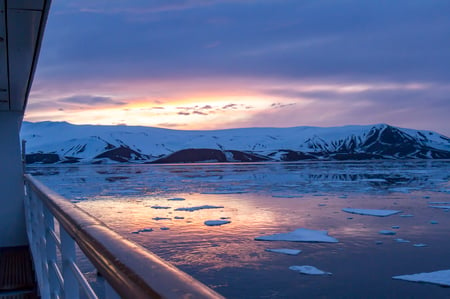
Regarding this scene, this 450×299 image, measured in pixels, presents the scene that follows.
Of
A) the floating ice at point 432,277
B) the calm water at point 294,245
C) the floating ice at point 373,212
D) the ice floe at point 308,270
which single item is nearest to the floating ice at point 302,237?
the calm water at point 294,245

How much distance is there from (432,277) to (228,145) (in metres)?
128

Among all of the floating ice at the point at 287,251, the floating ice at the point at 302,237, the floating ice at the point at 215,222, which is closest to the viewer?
the floating ice at the point at 287,251

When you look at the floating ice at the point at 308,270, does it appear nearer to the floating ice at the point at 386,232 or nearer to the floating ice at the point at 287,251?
the floating ice at the point at 287,251

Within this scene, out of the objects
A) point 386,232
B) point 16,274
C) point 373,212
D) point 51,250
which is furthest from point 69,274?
point 373,212

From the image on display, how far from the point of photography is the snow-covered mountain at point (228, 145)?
396 feet

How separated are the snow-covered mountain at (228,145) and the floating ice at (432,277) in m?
109

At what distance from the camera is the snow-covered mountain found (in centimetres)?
12056

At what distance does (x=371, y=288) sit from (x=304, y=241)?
2395mm

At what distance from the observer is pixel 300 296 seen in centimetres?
481

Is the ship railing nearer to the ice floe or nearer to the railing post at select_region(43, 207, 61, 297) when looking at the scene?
the railing post at select_region(43, 207, 61, 297)

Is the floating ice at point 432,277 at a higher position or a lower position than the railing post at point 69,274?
lower

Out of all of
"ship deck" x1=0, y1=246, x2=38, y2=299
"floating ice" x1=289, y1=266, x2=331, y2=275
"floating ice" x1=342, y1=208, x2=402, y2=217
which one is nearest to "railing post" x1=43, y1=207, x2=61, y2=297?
"ship deck" x1=0, y1=246, x2=38, y2=299

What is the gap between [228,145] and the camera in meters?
134

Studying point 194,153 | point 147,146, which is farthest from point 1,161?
point 147,146
